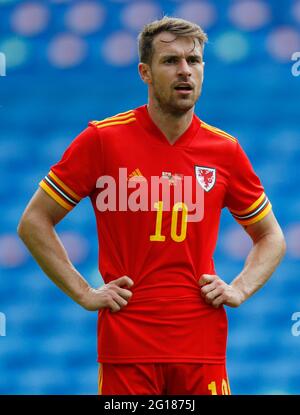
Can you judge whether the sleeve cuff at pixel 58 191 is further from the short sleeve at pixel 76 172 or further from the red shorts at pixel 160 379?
the red shorts at pixel 160 379

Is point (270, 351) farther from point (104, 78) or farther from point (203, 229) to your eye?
point (203, 229)

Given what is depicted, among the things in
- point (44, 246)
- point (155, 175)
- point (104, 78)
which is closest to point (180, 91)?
point (155, 175)

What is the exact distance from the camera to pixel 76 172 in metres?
3.27

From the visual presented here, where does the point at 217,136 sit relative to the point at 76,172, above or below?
above

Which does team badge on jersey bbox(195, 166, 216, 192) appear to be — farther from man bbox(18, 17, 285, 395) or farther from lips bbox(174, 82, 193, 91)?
lips bbox(174, 82, 193, 91)

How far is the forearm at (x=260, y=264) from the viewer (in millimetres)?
3416

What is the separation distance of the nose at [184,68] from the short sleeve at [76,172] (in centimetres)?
33

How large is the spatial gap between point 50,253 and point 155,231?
0.34m

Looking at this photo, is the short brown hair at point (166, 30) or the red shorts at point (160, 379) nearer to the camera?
the red shorts at point (160, 379)

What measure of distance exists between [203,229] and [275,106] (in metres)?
1.97

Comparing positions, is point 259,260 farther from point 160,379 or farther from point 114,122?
point 114,122

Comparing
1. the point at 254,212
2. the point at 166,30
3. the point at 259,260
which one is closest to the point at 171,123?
the point at 166,30

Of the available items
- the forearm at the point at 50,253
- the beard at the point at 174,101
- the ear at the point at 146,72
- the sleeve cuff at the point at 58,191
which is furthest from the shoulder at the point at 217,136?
the forearm at the point at 50,253

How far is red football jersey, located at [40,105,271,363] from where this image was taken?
10.6ft
